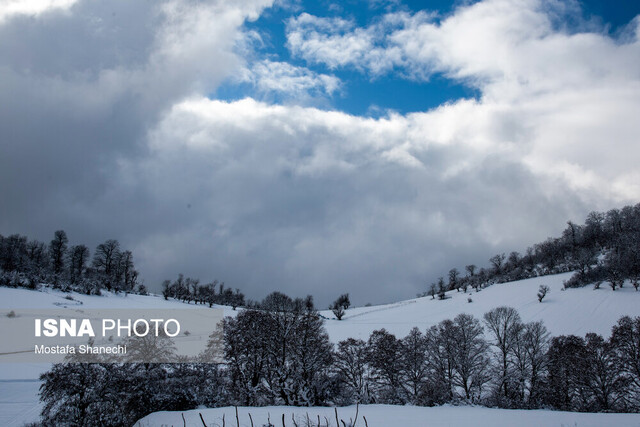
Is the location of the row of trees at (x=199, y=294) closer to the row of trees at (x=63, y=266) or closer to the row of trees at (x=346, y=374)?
the row of trees at (x=63, y=266)

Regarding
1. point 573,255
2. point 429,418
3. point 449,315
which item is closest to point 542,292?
point 449,315

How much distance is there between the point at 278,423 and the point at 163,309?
3073 inches

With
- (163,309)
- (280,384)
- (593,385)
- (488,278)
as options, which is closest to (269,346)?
(280,384)

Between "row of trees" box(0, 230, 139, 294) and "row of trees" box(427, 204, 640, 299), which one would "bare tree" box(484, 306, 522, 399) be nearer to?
"row of trees" box(427, 204, 640, 299)

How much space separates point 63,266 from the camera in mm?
100312

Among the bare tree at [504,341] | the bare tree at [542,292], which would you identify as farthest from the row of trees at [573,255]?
the bare tree at [504,341]

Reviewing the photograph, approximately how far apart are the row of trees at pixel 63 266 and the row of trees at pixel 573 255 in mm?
99777

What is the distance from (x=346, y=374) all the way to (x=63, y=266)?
94.3 meters

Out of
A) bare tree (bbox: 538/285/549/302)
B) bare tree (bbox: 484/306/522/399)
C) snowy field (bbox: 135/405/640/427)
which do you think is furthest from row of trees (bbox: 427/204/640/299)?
snowy field (bbox: 135/405/640/427)

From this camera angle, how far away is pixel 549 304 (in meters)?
77.3

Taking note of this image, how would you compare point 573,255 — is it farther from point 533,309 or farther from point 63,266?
point 63,266

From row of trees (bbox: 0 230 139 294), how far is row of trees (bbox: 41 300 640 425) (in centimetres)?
6267

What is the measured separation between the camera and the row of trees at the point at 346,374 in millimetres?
23516

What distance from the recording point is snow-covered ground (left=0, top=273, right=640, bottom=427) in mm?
20578
